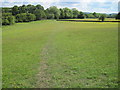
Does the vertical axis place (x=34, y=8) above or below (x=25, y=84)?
above

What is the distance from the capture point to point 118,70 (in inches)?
385

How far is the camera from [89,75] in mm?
8992

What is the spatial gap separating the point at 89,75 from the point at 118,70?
2613 millimetres

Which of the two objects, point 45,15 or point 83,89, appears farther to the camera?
point 45,15

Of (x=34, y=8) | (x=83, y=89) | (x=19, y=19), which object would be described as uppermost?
(x=34, y=8)

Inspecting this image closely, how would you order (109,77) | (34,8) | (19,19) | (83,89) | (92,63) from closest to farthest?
1. (83,89)
2. (109,77)
3. (92,63)
4. (19,19)
5. (34,8)

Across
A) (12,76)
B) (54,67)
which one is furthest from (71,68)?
(12,76)

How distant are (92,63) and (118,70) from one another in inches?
96.9

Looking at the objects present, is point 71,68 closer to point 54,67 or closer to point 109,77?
point 54,67

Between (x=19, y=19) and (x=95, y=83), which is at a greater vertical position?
(x=19, y=19)

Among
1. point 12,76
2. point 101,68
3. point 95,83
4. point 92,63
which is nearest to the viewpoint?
point 95,83

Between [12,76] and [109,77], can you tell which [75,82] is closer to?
[109,77]

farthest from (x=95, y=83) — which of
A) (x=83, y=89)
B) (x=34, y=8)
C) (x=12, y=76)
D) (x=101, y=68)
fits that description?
(x=34, y=8)

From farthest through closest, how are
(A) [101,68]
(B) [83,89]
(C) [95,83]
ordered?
(A) [101,68] → (C) [95,83] → (B) [83,89]
